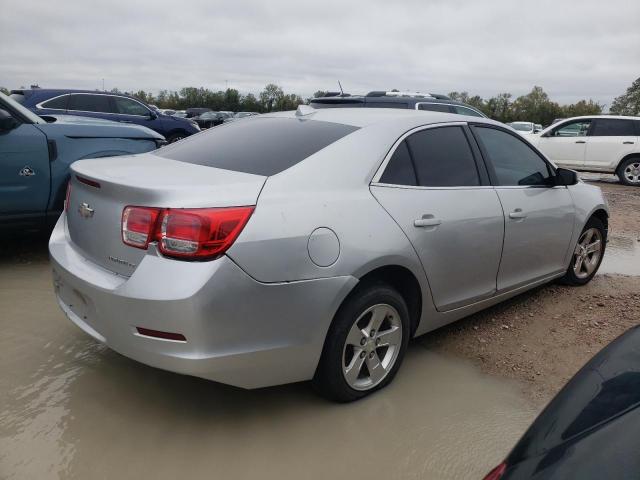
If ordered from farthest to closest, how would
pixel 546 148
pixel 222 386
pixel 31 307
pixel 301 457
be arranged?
pixel 546 148 → pixel 31 307 → pixel 222 386 → pixel 301 457

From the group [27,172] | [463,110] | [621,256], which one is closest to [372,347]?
[27,172]

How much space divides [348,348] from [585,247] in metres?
2.93

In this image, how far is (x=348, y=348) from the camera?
107 inches

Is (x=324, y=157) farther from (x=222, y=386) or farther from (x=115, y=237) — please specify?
(x=222, y=386)

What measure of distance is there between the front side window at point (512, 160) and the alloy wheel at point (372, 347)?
1.37m

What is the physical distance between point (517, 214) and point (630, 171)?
423 inches

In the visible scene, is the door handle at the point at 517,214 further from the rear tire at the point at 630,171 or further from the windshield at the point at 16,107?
the rear tire at the point at 630,171

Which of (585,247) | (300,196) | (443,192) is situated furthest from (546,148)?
(300,196)

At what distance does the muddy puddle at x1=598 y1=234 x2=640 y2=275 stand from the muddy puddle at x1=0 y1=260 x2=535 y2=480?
3075 mm

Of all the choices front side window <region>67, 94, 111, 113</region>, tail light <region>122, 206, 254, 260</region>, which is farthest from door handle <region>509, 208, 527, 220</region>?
front side window <region>67, 94, 111, 113</region>

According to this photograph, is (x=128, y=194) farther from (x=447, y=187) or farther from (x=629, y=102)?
(x=629, y=102)

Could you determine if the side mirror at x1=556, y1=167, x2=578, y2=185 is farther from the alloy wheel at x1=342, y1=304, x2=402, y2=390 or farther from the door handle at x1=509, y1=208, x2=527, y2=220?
the alloy wheel at x1=342, y1=304, x2=402, y2=390

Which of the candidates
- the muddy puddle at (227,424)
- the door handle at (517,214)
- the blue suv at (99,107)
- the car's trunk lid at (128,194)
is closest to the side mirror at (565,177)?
the door handle at (517,214)

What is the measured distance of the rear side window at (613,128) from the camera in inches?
494
